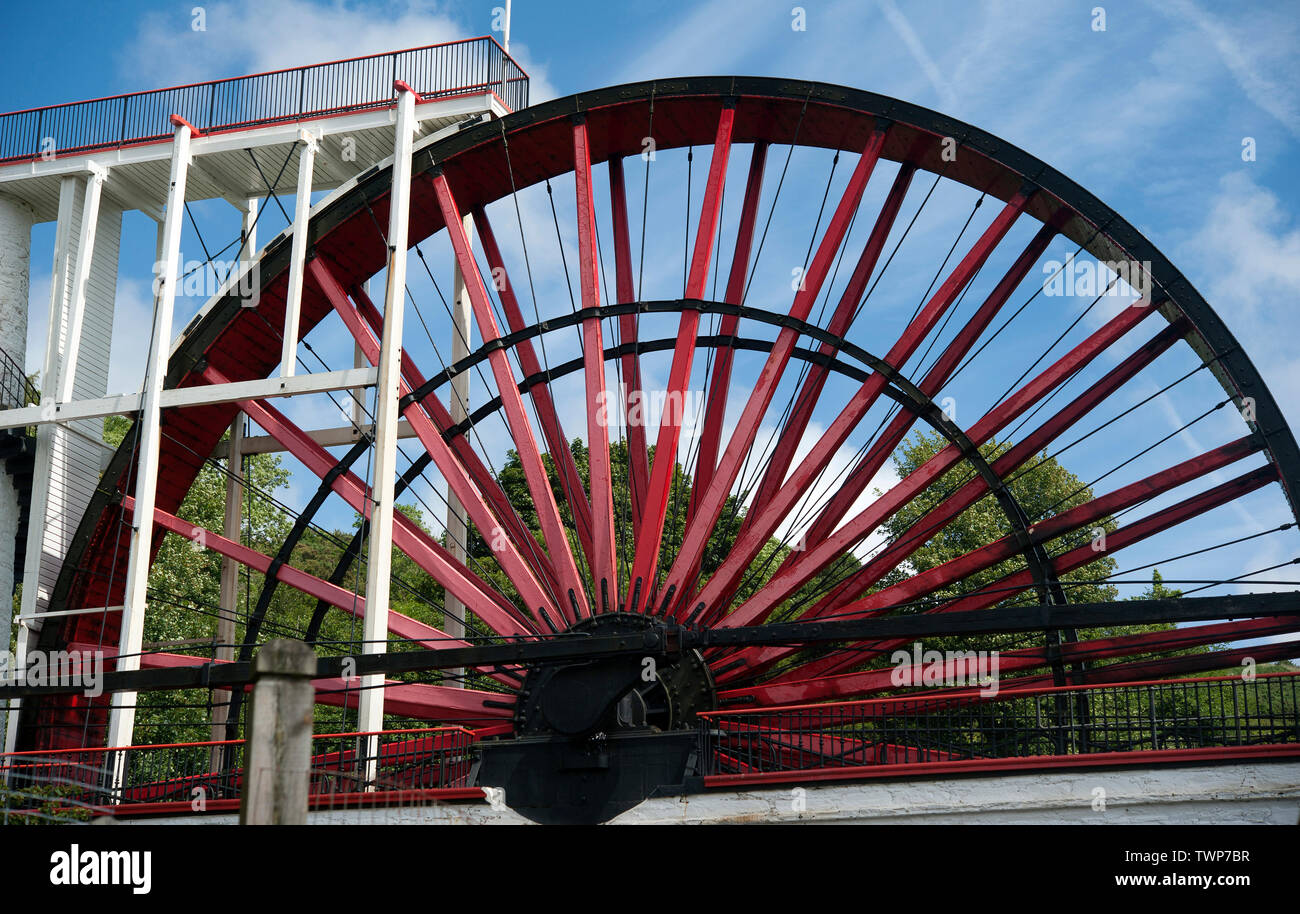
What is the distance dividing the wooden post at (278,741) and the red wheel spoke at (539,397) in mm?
12131

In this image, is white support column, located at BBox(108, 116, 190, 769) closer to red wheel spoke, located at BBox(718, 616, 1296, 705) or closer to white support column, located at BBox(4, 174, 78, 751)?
white support column, located at BBox(4, 174, 78, 751)

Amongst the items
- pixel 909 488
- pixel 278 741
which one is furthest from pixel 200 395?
pixel 278 741

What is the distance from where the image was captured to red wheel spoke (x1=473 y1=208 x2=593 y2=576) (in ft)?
60.7

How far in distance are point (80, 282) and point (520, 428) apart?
333 inches

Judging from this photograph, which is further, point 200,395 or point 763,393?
point 200,395

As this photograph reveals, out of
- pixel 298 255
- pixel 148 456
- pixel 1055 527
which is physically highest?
pixel 298 255

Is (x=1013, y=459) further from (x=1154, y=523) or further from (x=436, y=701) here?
(x=436, y=701)

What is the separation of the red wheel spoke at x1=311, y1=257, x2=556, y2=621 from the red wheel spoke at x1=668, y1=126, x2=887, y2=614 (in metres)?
1.91

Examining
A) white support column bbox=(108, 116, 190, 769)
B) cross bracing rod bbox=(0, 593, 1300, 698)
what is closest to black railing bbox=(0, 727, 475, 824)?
white support column bbox=(108, 116, 190, 769)

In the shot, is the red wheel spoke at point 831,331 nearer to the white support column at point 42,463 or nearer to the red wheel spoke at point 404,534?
the red wheel spoke at point 404,534

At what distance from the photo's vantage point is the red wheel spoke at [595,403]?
629 inches

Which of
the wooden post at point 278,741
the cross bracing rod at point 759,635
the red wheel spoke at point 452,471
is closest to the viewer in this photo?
the wooden post at point 278,741

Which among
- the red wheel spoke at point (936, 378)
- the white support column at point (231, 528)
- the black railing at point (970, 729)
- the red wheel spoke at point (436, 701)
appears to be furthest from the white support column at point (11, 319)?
the red wheel spoke at point (936, 378)

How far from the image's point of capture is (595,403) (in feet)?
55.3
